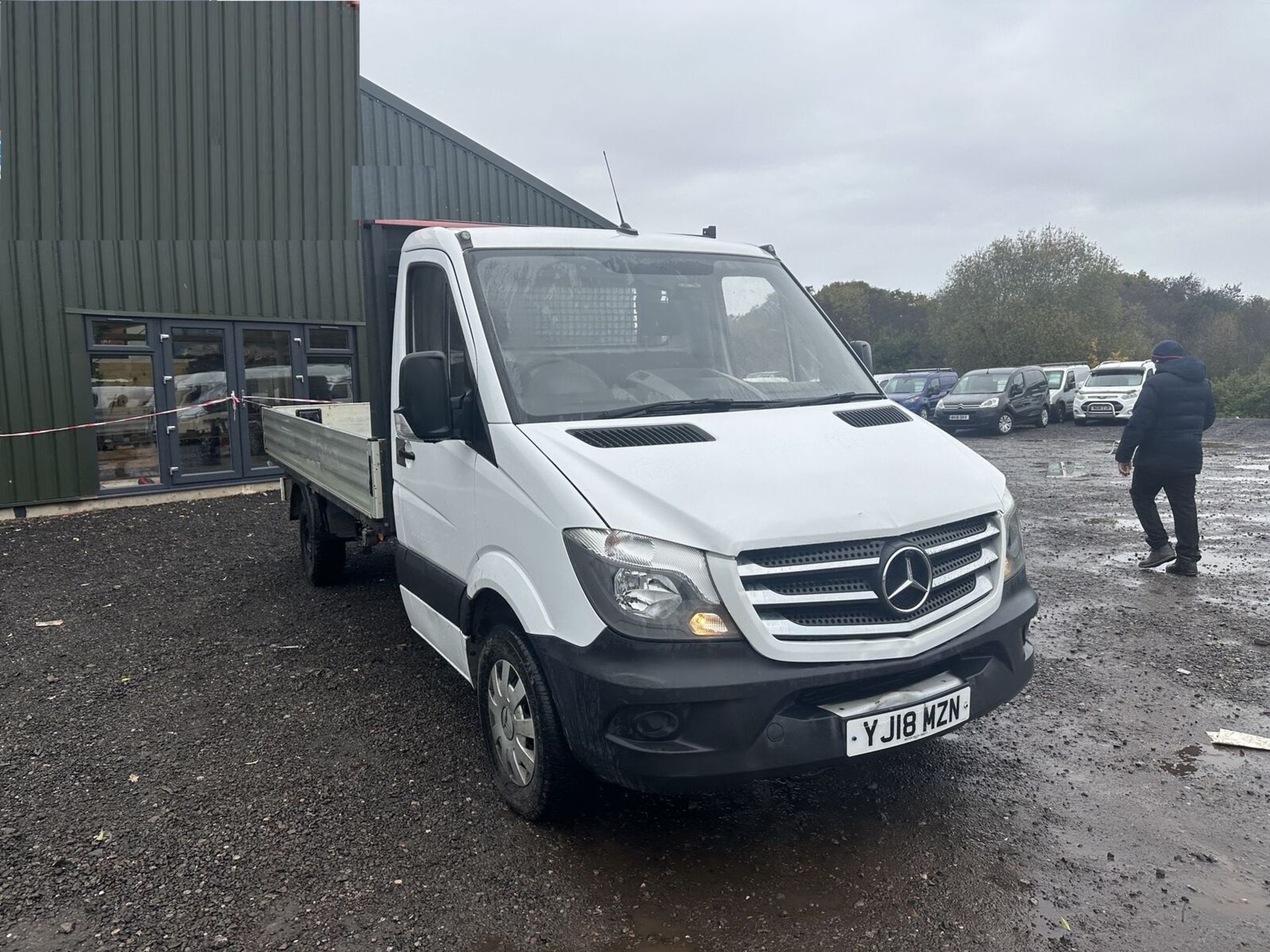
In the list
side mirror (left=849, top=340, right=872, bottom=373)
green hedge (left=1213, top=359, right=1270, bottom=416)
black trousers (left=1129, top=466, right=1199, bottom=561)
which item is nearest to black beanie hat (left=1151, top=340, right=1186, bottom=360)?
black trousers (left=1129, top=466, right=1199, bottom=561)

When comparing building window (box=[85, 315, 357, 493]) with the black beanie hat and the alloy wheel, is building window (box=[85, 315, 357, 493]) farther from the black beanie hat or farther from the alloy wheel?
the black beanie hat

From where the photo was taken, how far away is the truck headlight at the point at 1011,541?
3.47 meters

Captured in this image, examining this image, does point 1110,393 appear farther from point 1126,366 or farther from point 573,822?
point 573,822

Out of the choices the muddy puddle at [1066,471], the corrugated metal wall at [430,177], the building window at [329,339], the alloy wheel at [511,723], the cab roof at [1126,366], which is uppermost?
the corrugated metal wall at [430,177]

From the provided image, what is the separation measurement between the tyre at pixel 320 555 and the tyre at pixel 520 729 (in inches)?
148

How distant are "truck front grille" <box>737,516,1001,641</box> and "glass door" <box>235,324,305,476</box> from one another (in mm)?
11319

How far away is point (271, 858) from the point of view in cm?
331

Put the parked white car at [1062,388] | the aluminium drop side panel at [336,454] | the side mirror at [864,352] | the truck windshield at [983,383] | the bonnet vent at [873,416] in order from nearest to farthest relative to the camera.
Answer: the bonnet vent at [873,416] → the side mirror at [864,352] → the aluminium drop side panel at [336,454] → the truck windshield at [983,383] → the parked white car at [1062,388]

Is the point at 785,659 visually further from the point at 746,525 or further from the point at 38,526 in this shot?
the point at 38,526

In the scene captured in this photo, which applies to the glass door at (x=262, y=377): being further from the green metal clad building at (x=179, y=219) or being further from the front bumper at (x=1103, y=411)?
the front bumper at (x=1103, y=411)

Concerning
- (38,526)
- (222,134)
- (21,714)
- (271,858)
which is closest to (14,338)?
(38,526)

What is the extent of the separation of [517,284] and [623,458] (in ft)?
3.84

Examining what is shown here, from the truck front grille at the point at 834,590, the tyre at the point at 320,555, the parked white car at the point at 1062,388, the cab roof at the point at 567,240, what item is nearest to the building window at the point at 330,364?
the tyre at the point at 320,555

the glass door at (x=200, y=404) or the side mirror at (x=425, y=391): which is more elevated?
the side mirror at (x=425, y=391)
